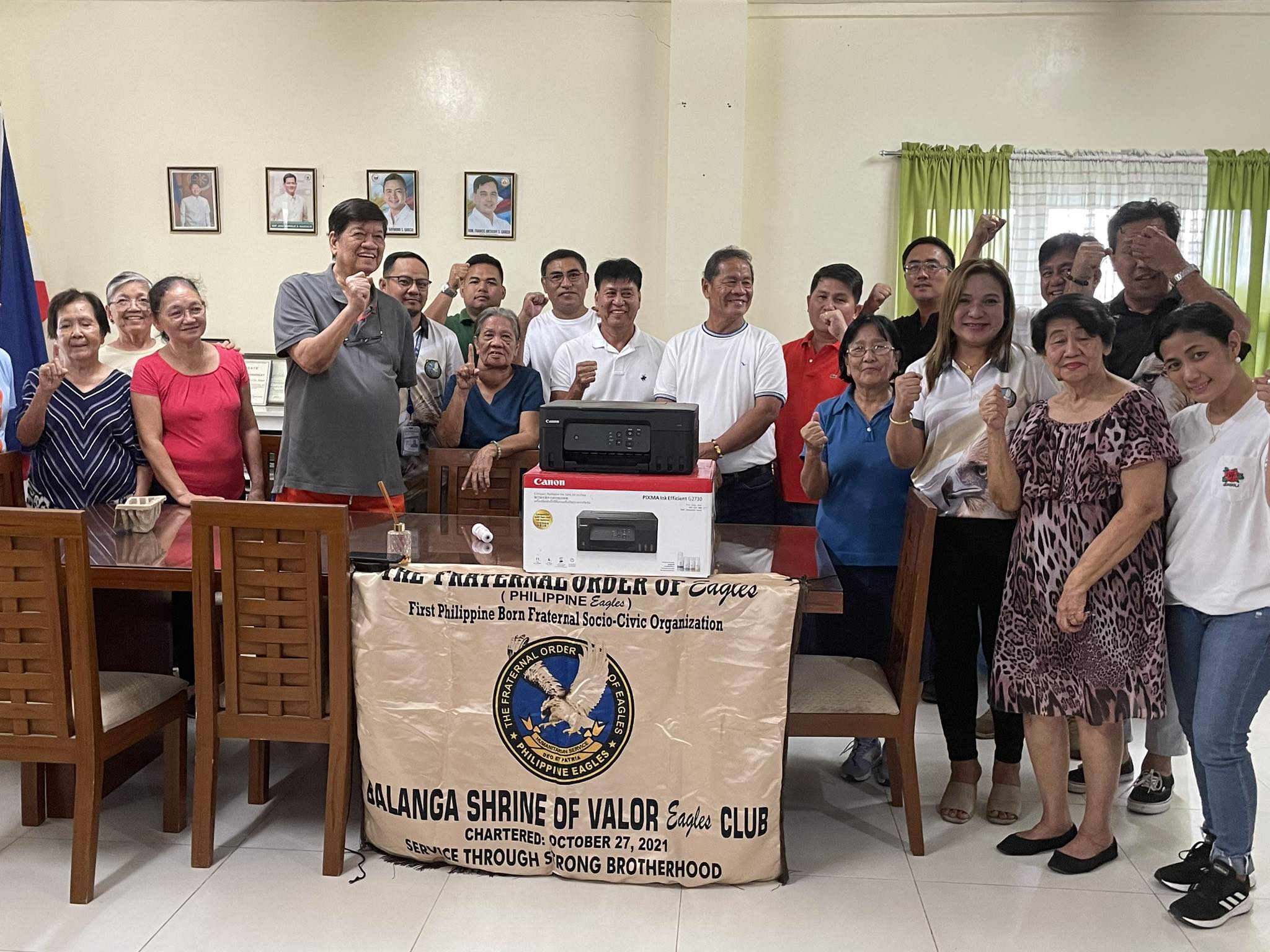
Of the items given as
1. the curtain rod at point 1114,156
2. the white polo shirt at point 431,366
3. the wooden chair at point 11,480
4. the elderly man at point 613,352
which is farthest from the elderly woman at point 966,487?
the curtain rod at point 1114,156

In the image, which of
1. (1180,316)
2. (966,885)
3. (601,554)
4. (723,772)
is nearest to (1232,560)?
(1180,316)

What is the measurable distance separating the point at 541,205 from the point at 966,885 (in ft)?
13.8

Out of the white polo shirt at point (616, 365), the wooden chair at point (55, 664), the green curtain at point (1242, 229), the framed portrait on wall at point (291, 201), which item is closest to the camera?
the wooden chair at point (55, 664)

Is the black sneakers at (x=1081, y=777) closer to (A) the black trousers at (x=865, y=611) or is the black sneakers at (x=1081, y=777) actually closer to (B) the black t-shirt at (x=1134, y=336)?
(A) the black trousers at (x=865, y=611)

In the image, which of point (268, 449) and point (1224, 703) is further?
point (268, 449)

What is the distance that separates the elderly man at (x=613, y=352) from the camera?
3.71m

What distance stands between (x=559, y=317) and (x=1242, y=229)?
146 inches

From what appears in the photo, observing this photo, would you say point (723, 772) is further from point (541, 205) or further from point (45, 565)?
point (541, 205)

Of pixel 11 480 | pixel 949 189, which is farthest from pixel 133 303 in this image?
pixel 949 189

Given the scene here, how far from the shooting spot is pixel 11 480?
10.7 ft

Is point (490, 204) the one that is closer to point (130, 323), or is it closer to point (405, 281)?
point (405, 281)

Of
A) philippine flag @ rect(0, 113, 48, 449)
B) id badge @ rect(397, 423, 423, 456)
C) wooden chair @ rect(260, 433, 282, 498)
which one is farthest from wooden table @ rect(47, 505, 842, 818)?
philippine flag @ rect(0, 113, 48, 449)

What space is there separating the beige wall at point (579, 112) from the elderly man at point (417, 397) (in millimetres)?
1750

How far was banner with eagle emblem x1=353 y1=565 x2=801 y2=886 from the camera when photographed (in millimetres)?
2357
